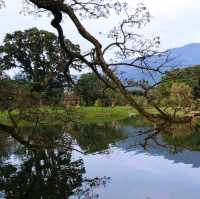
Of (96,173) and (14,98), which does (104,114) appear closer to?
(96,173)

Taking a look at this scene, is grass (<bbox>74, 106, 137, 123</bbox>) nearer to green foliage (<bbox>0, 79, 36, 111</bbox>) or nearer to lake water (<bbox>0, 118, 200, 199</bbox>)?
lake water (<bbox>0, 118, 200, 199</bbox>)

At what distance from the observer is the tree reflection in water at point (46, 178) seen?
73.4ft

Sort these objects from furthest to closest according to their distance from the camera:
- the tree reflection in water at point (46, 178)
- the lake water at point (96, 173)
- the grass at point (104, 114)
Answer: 1. the grass at point (104, 114)
2. the tree reflection in water at point (46, 178)
3. the lake water at point (96, 173)

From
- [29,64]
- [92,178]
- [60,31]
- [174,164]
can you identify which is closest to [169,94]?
[60,31]

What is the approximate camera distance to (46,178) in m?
26.0

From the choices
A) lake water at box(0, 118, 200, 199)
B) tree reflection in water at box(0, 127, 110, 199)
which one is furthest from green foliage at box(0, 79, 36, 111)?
tree reflection in water at box(0, 127, 110, 199)

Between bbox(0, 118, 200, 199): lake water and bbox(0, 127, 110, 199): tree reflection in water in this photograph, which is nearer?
bbox(0, 118, 200, 199): lake water

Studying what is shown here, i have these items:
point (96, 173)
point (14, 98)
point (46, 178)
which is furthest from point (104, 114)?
point (14, 98)

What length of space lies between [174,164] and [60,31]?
957 inches

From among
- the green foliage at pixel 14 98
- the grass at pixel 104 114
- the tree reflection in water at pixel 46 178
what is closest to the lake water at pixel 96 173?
the tree reflection in water at pixel 46 178

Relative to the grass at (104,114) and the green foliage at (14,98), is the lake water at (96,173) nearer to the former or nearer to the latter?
the green foliage at (14,98)

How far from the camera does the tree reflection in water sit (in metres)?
22.4

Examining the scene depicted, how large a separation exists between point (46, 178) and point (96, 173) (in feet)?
10.5

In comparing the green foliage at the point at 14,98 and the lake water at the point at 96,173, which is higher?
the green foliage at the point at 14,98
